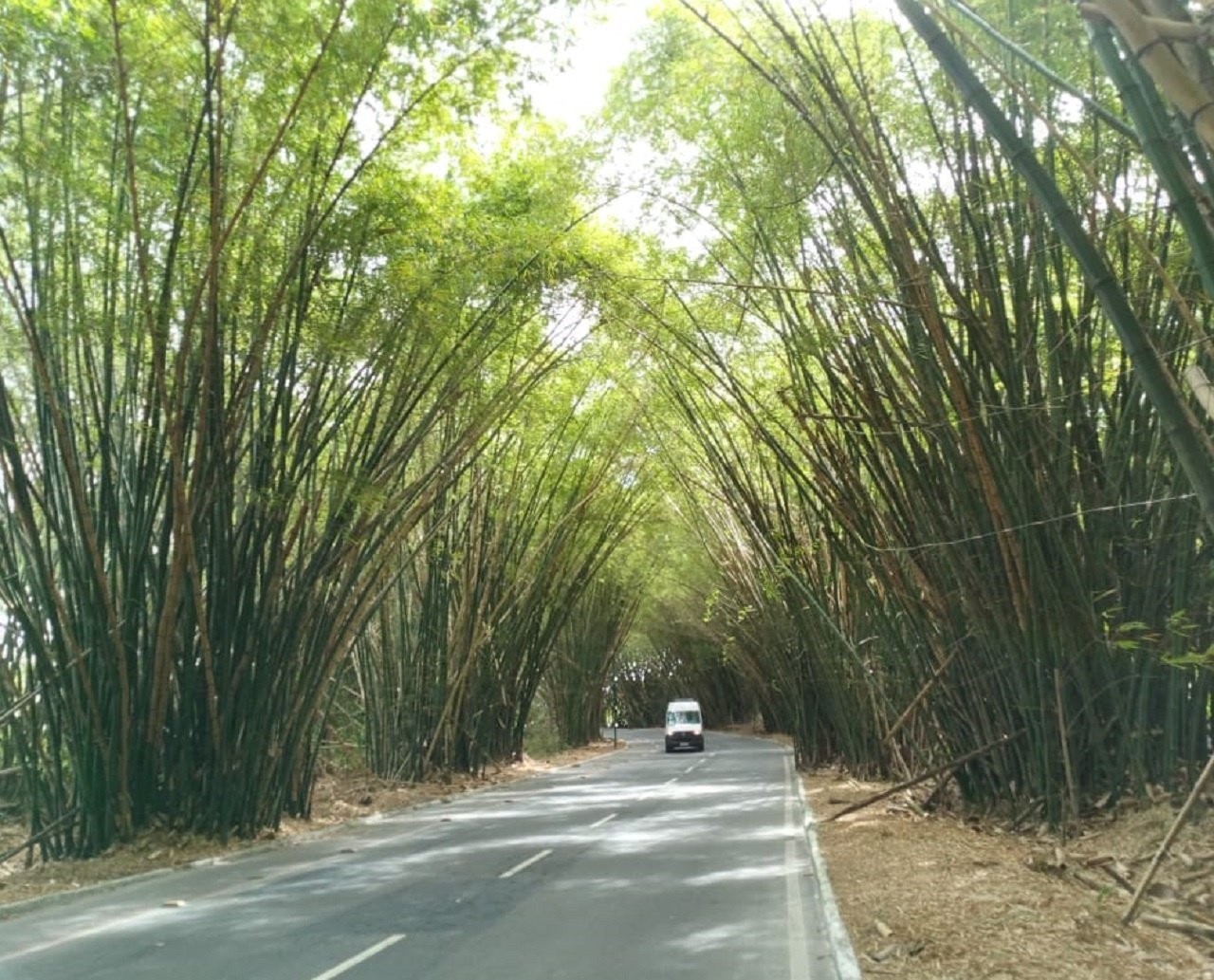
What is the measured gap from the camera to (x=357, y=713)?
2109 cm

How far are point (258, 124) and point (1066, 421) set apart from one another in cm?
592

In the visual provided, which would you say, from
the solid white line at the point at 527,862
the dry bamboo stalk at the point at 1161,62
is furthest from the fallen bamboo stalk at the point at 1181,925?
the solid white line at the point at 527,862

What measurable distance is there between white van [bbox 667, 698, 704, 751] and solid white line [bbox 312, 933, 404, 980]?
75.1 feet

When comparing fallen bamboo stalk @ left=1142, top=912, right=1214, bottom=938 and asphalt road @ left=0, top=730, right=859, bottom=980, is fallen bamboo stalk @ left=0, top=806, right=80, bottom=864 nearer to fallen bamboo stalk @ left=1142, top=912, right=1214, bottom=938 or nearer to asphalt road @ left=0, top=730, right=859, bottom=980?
asphalt road @ left=0, top=730, right=859, bottom=980

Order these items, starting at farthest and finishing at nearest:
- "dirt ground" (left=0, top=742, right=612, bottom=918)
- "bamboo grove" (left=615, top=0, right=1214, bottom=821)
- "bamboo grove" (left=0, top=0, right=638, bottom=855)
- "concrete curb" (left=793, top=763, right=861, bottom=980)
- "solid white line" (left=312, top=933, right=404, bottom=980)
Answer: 1. "dirt ground" (left=0, top=742, right=612, bottom=918)
2. "bamboo grove" (left=0, top=0, right=638, bottom=855)
3. "bamboo grove" (left=615, top=0, right=1214, bottom=821)
4. "solid white line" (left=312, top=933, right=404, bottom=980)
5. "concrete curb" (left=793, top=763, right=861, bottom=980)

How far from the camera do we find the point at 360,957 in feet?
18.2

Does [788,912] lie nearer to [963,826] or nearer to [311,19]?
[963,826]

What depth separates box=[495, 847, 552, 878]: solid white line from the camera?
27.5 feet

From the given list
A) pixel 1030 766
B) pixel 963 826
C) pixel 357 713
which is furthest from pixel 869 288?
pixel 357 713

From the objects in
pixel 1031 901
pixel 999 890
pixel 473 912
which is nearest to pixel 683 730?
pixel 473 912

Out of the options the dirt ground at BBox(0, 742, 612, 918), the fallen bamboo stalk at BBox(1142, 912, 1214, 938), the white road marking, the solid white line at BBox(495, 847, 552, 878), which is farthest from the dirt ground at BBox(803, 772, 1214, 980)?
the dirt ground at BBox(0, 742, 612, 918)

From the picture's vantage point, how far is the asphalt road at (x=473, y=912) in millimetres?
5395

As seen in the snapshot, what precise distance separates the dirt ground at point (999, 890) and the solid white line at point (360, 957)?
2290 millimetres

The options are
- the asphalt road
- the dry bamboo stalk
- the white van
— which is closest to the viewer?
the dry bamboo stalk
